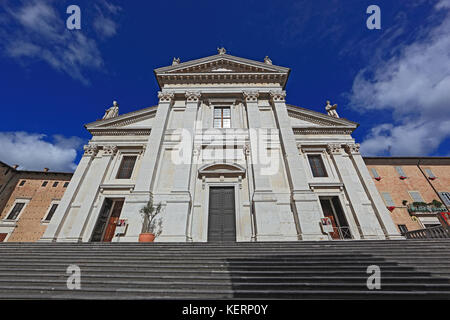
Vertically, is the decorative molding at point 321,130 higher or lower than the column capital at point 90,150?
higher

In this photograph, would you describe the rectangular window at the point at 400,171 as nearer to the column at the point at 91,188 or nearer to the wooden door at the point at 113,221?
the wooden door at the point at 113,221

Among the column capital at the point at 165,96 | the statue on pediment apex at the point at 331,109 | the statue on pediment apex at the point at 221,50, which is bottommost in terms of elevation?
the column capital at the point at 165,96

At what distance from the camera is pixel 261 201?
877cm

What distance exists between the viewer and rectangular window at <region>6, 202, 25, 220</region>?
17555 millimetres

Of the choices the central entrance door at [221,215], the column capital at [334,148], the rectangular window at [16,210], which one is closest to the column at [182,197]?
the central entrance door at [221,215]

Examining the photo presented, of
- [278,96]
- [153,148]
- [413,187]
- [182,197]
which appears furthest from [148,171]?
[413,187]

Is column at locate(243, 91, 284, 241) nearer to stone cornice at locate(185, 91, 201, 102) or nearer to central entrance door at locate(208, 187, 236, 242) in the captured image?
central entrance door at locate(208, 187, 236, 242)

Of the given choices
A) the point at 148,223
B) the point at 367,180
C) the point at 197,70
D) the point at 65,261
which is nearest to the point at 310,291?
the point at 65,261

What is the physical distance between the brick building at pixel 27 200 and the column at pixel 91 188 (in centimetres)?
1167

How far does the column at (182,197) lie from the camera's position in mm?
8133

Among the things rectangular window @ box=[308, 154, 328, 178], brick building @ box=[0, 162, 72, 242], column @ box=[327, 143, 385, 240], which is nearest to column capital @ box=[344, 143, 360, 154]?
column @ box=[327, 143, 385, 240]

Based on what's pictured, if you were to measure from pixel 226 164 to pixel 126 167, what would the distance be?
7.07 m
